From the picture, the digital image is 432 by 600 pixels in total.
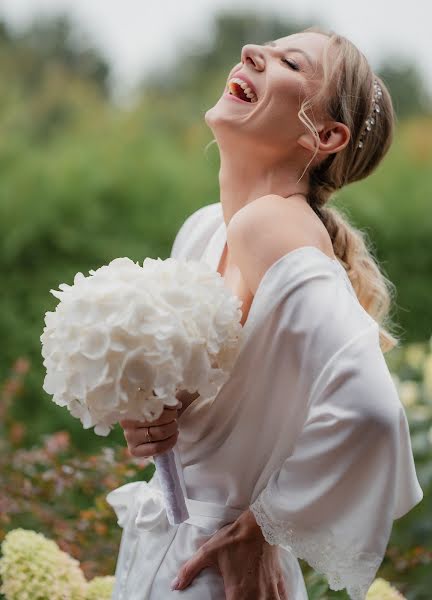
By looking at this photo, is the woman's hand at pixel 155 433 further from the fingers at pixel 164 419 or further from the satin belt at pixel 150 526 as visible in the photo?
the satin belt at pixel 150 526

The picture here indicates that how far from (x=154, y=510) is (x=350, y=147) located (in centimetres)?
94

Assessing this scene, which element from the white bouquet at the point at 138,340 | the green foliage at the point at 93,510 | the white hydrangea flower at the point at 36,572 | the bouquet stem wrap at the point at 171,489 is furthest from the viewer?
the green foliage at the point at 93,510

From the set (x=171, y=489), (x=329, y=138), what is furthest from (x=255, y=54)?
(x=171, y=489)

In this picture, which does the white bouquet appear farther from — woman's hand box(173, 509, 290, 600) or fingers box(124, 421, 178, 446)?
woman's hand box(173, 509, 290, 600)

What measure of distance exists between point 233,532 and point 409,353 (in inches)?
115

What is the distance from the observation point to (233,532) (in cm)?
185

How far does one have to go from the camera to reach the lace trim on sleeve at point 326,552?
175 cm

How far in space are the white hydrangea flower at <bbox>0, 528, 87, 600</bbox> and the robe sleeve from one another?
3.04 ft

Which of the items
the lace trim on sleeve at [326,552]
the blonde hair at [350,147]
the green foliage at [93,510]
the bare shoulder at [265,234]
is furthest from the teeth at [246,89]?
the green foliage at [93,510]

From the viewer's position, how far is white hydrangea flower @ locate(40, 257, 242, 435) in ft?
5.39

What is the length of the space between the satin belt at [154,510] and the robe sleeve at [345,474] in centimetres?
15

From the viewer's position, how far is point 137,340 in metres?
1.65

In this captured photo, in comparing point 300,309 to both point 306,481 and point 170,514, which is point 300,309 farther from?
point 170,514

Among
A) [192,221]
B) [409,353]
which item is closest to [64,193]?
[409,353]
